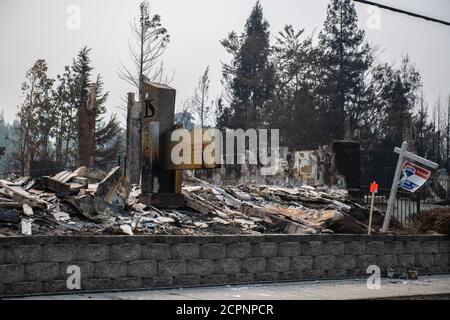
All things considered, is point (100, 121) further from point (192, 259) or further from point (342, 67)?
point (192, 259)

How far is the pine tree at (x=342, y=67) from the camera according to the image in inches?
1881

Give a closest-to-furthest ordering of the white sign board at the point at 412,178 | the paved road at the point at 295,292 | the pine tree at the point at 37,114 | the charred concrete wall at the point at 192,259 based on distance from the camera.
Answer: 1. the charred concrete wall at the point at 192,259
2. the paved road at the point at 295,292
3. the white sign board at the point at 412,178
4. the pine tree at the point at 37,114

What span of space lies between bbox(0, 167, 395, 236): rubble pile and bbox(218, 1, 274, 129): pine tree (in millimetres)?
33397

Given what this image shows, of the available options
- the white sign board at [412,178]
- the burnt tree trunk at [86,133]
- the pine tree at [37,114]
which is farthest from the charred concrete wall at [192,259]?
the pine tree at [37,114]

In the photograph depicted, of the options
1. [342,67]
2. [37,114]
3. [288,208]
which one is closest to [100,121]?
[37,114]

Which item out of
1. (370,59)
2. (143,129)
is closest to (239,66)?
(370,59)

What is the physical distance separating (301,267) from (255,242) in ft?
4.07

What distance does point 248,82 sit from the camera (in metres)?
50.0

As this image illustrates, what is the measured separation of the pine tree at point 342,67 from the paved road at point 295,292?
36159mm

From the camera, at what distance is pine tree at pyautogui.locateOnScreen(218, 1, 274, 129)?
163ft

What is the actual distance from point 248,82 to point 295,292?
→ 134 feet

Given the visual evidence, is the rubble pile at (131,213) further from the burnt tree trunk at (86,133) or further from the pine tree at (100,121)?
the pine tree at (100,121)

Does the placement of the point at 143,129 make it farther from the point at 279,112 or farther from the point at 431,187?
the point at 279,112

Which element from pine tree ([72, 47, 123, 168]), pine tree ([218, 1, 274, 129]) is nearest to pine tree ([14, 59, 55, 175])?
pine tree ([72, 47, 123, 168])
